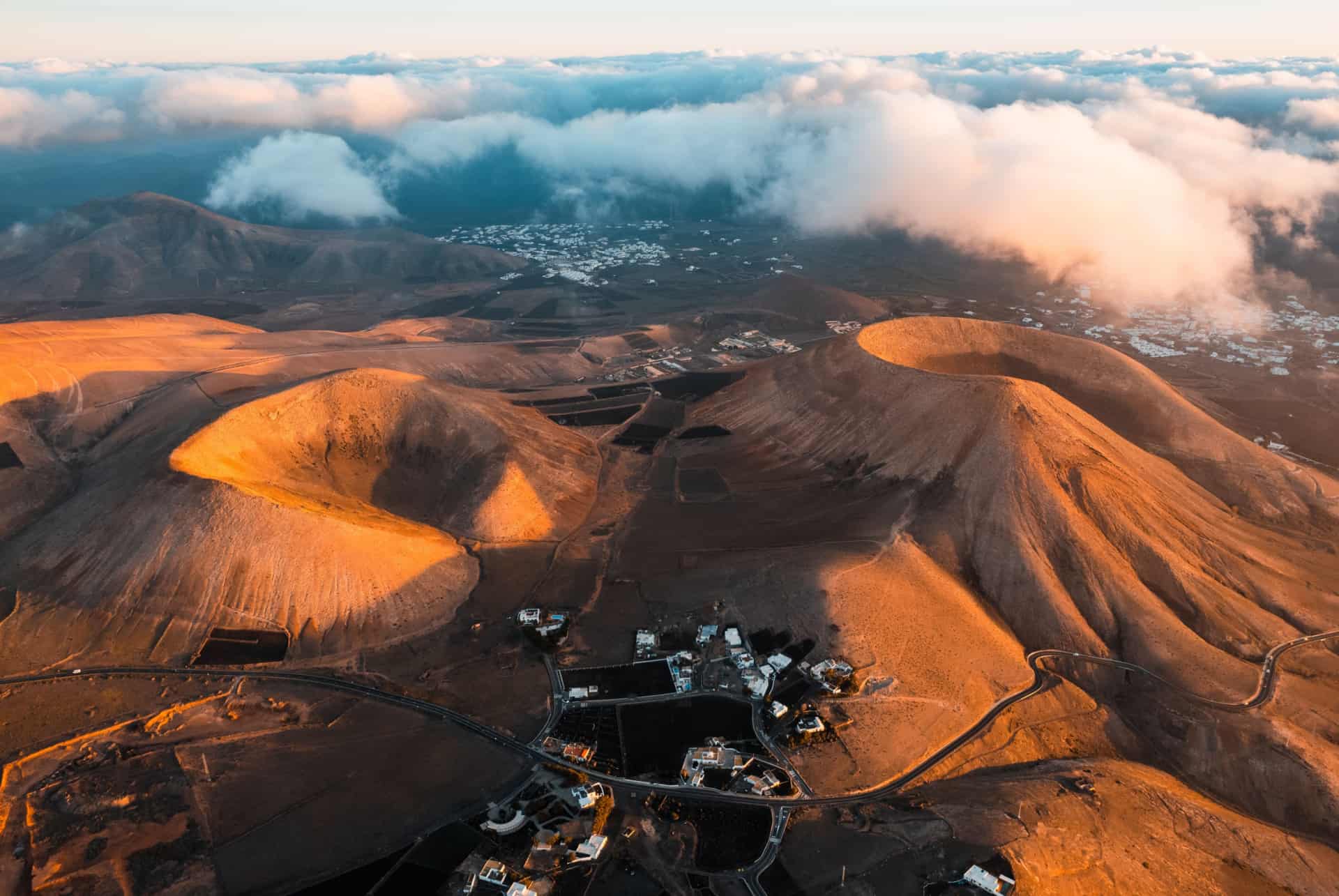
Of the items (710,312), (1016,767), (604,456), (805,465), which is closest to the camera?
(1016,767)

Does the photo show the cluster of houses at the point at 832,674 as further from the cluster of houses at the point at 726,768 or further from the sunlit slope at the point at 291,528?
the sunlit slope at the point at 291,528

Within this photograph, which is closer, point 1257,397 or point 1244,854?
point 1244,854

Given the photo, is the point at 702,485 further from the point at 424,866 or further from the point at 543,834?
the point at 424,866

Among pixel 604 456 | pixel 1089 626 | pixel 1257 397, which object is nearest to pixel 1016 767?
pixel 1089 626

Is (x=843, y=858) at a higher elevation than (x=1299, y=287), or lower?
higher

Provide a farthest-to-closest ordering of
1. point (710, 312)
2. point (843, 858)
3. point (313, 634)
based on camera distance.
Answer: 1. point (710, 312)
2. point (313, 634)
3. point (843, 858)

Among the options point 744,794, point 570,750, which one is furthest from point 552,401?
point 744,794

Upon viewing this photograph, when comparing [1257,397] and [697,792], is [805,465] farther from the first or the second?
[1257,397]
